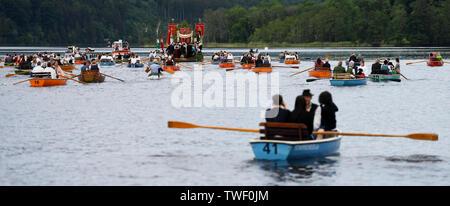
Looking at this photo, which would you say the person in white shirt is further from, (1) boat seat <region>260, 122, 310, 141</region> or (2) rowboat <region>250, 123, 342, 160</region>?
(1) boat seat <region>260, 122, 310, 141</region>

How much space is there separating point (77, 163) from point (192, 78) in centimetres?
4516

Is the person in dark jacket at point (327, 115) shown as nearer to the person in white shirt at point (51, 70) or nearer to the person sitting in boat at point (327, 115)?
the person sitting in boat at point (327, 115)

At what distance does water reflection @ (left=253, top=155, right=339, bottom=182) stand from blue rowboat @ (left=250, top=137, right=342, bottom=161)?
0.53 ft

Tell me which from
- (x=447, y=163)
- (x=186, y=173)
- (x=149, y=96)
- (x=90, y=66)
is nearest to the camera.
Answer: (x=186, y=173)

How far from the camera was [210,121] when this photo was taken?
107 ft

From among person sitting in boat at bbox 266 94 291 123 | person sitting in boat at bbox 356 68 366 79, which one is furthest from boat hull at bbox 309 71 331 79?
person sitting in boat at bbox 266 94 291 123

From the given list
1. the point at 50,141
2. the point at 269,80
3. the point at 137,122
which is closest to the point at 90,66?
the point at 269,80

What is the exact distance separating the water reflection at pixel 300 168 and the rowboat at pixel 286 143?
0.19m

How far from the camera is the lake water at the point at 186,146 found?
1920 cm

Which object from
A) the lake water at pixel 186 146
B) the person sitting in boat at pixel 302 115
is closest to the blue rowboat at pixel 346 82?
the lake water at pixel 186 146

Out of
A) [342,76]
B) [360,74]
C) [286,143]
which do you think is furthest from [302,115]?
[360,74]

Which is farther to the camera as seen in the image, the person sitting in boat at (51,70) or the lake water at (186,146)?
the person sitting in boat at (51,70)

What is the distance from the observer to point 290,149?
19.6 m
